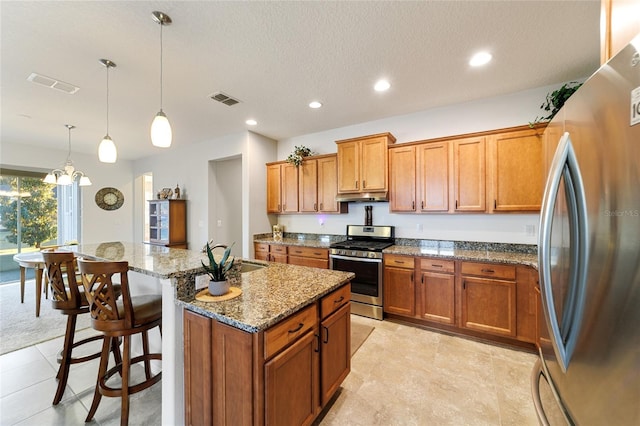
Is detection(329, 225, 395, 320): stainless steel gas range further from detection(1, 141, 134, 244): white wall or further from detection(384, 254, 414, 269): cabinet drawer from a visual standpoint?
detection(1, 141, 134, 244): white wall

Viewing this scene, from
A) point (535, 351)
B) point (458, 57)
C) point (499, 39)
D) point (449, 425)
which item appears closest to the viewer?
point (449, 425)

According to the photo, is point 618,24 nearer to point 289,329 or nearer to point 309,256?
point 289,329

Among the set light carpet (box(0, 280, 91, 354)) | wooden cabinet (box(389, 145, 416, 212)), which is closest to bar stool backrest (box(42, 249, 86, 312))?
light carpet (box(0, 280, 91, 354))

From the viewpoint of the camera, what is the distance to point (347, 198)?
12.6 feet

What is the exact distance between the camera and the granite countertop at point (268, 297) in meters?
1.22

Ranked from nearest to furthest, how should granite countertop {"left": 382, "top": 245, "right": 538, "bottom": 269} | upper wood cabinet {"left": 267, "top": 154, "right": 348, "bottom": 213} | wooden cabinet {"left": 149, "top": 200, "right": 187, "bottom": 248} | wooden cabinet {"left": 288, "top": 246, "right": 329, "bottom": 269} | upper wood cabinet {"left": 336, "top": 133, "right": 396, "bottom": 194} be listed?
granite countertop {"left": 382, "top": 245, "right": 538, "bottom": 269} → upper wood cabinet {"left": 336, "top": 133, "right": 396, "bottom": 194} → wooden cabinet {"left": 288, "top": 246, "right": 329, "bottom": 269} → upper wood cabinet {"left": 267, "top": 154, "right": 348, "bottom": 213} → wooden cabinet {"left": 149, "top": 200, "right": 187, "bottom": 248}

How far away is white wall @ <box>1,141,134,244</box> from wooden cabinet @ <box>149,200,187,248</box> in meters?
1.68

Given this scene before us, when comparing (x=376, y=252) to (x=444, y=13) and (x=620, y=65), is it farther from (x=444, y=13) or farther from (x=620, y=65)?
(x=620, y=65)

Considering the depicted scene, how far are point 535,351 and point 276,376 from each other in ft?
9.17

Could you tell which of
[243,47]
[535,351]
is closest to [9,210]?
[243,47]

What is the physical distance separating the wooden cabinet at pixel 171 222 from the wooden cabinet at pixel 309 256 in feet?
9.17

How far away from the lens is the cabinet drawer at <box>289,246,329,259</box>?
3.75m

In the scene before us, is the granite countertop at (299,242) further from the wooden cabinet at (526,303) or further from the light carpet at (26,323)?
the light carpet at (26,323)

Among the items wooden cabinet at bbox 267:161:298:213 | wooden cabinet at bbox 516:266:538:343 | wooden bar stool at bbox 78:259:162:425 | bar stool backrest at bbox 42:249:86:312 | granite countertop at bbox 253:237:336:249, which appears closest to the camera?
wooden bar stool at bbox 78:259:162:425
